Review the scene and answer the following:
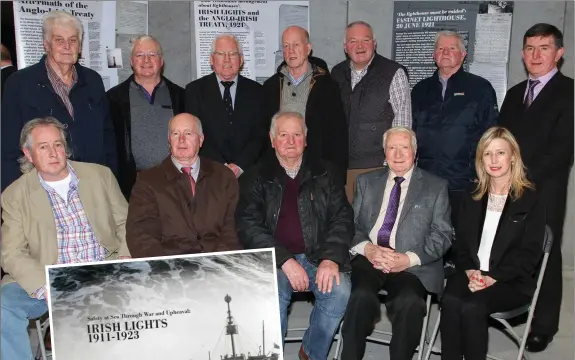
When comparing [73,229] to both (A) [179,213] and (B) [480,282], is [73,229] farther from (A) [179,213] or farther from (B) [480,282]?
(B) [480,282]

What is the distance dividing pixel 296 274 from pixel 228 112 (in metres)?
1.48

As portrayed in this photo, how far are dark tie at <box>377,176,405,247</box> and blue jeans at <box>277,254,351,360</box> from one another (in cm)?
34

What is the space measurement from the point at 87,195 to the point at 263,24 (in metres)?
2.70

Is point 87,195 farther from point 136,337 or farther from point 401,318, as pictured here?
point 401,318

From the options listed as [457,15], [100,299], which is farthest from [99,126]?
[457,15]

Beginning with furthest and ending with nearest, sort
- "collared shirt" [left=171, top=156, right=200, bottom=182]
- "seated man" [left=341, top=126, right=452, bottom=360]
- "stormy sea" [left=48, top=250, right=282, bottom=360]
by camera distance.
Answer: "collared shirt" [left=171, top=156, right=200, bottom=182] < "seated man" [left=341, top=126, right=452, bottom=360] < "stormy sea" [left=48, top=250, right=282, bottom=360]

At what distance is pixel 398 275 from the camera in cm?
390

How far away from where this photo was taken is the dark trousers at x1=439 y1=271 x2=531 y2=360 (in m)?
3.60

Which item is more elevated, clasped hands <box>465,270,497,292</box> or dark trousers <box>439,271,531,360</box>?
clasped hands <box>465,270,497,292</box>

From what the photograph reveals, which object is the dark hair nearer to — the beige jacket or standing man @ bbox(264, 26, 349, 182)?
standing man @ bbox(264, 26, 349, 182)

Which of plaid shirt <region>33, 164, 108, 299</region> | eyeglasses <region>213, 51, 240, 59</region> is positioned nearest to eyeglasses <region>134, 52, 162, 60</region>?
eyeglasses <region>213, 51, 240, 59</region>

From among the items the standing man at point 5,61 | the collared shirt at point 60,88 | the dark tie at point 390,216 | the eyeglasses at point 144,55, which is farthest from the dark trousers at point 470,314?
the standing man at point 5,61

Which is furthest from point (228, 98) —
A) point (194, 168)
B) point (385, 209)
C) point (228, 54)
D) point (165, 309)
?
point (165, 309)

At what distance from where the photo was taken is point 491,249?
3.82m
